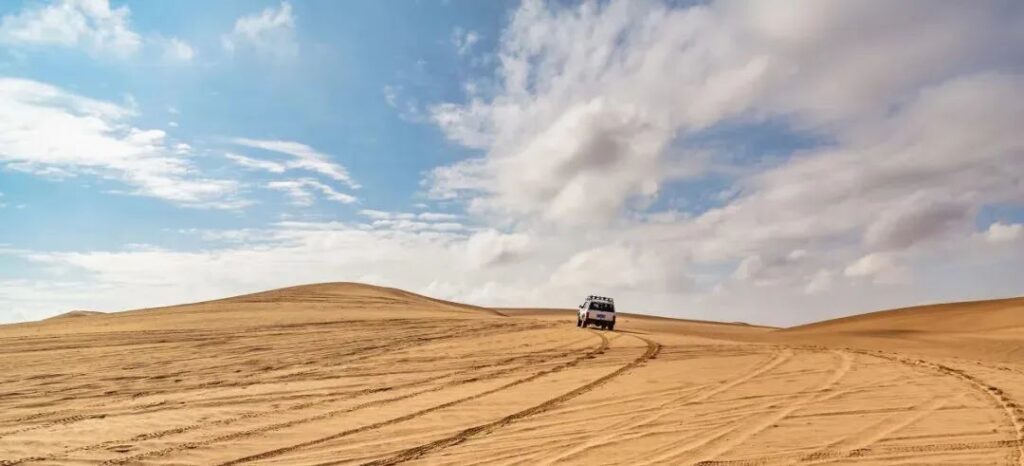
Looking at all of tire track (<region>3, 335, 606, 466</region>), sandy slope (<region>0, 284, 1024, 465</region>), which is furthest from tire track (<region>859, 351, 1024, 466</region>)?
tire track (<region>3, 335, 606, 466</region>)

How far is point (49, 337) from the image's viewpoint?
25.0m

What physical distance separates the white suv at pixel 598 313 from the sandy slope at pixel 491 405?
37.8 feet

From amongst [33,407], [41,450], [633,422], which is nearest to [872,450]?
[633,422]

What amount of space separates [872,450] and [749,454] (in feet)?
5.26

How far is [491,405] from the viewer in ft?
37.8

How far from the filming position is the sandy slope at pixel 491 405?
27.9 feet

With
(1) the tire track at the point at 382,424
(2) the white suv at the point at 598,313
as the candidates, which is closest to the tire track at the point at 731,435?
(1) the tire track at the point at 382,424

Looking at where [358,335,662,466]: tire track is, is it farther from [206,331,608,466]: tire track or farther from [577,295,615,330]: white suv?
[577,295,615,330]: white suv

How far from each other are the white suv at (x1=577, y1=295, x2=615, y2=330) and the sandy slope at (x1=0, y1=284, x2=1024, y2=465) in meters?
11.5

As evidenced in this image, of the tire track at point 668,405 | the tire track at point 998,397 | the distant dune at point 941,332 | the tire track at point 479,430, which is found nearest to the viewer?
the tire track at point 479,430

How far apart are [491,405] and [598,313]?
23.2 m

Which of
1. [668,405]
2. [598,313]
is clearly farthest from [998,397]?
[598,313]

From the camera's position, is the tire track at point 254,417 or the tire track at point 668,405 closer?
the tire track at point 668,405

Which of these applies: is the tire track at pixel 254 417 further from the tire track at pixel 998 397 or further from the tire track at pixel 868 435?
the tire track at pixel 998 397
